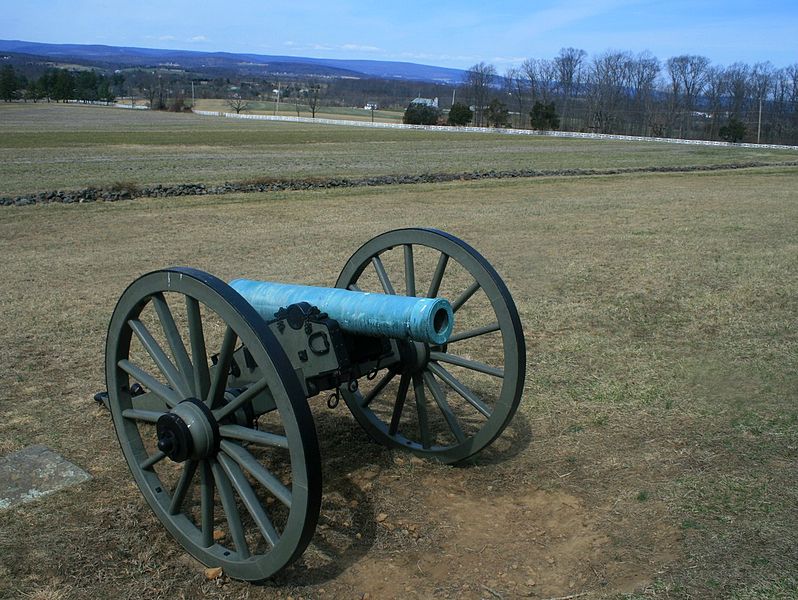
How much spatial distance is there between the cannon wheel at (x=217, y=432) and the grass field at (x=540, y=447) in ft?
0.75

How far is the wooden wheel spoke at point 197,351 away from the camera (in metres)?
3.45

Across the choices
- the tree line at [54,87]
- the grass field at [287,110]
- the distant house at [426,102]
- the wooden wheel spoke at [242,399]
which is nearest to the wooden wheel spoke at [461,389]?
the wooden wheel spoke at [242,399]

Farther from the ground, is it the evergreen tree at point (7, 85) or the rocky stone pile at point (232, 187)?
the evergreen tree at point (7, 85)

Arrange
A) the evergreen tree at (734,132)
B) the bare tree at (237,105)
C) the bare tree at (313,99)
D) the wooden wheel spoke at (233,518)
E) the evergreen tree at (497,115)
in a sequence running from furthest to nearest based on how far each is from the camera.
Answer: the bare tree at (237,105) → the bare tree at (313,99) → the evergreen tree at (497,115) → the evergreen tree at (734,132) → the wooden wheel spoke at (233,518)

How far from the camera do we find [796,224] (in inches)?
611

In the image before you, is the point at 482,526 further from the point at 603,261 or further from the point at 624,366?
the point at 603,261

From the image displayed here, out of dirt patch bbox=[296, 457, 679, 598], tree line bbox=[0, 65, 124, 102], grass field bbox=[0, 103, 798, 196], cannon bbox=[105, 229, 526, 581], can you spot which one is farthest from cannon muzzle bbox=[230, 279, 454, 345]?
tree line bbox=[0, 65, 124, 102]

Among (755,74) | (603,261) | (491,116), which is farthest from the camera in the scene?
(755,74)

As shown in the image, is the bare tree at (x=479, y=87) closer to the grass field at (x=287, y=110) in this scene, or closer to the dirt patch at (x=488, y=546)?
the grass field at (x=287, y=110)

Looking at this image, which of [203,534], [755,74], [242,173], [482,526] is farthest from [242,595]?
[755,74]

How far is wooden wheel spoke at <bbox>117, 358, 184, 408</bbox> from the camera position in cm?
370

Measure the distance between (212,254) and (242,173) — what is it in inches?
663

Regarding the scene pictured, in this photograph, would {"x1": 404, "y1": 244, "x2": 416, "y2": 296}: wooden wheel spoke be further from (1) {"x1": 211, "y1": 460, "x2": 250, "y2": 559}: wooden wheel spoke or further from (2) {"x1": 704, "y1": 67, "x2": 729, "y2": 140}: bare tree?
(2) {"x1": 704, "y1": 67, "x2": 729, "y2": 140}: bare tree

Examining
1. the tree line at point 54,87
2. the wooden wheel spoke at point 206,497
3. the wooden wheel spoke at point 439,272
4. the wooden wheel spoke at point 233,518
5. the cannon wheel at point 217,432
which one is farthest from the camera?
the tree line at point 54,87
